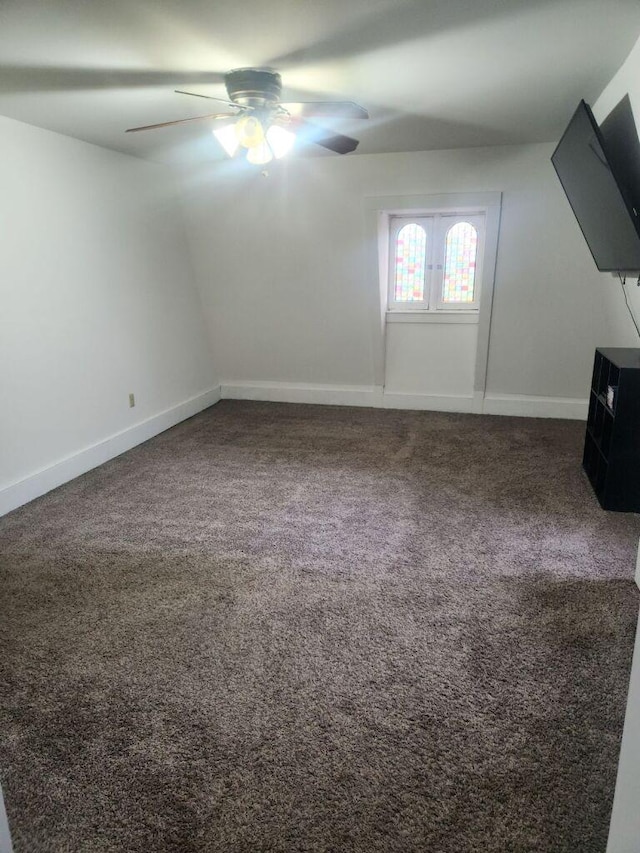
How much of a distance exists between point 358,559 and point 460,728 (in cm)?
107

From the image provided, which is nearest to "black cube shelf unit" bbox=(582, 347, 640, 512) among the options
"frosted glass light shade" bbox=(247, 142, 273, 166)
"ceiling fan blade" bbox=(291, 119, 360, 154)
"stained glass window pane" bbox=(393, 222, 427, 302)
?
"ceiling fan blade" bbox=(291, 119, 360, 154)

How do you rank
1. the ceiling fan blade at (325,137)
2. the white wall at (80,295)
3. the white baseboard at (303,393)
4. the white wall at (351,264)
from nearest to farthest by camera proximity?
the ceiling fan blade at (325,137)
the white wall at (80,295)
the white wall at (351,264)
the white baseboard at (303,393)

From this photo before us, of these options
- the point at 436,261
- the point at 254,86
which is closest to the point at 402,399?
the point at 436,261

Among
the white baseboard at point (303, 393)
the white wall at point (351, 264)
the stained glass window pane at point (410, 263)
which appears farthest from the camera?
the white baseboard at point (303, 393)

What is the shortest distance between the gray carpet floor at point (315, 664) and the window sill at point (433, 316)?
1.86m

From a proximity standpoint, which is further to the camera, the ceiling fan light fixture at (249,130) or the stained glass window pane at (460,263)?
the stained glass window pane at (460,263)

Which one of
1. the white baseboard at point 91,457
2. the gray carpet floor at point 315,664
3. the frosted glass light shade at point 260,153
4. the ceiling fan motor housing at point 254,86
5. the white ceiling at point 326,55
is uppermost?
the white ceiling at point 326,55

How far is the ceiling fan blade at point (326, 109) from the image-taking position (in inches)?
93.5

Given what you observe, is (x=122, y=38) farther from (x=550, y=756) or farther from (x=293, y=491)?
(x=550, y=756)

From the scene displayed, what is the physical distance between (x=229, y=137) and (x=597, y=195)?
6.14 feet

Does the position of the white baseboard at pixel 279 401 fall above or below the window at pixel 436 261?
below

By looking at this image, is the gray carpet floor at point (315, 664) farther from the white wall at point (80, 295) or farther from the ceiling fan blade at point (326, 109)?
the ceiling fan blade at point (326, 109)

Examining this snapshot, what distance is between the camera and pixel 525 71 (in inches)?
97.5

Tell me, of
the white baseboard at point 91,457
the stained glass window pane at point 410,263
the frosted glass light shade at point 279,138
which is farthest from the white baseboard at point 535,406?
the frosted glass light shade at point 279,138
